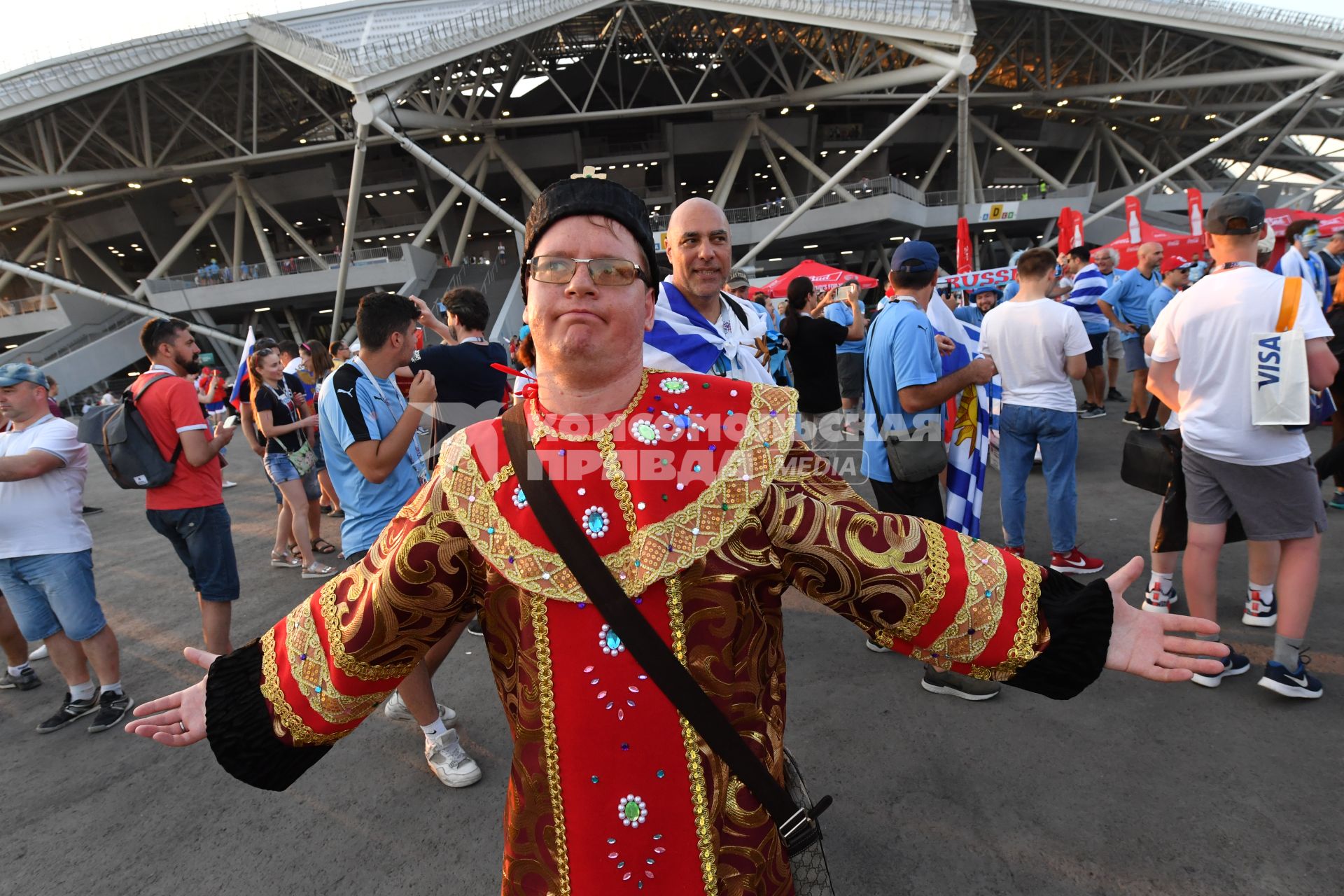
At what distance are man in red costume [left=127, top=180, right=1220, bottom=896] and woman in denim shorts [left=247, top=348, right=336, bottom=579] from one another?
4717 mm

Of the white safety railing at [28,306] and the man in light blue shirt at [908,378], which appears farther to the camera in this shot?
the white safety railing at [28,306]

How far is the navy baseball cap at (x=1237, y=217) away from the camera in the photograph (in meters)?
2.61

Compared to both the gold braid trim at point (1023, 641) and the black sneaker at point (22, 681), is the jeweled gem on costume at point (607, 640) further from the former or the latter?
the black sneaker at point (22, 681)

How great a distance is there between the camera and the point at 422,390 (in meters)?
2.62

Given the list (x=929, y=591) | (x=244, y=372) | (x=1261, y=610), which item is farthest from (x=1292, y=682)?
(x=244, y=372)

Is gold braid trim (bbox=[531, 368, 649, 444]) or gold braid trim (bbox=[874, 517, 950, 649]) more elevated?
gold braid trim (bbox=[531, 368, 649, 444])

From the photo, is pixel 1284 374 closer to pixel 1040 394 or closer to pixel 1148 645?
pixel 1040 394

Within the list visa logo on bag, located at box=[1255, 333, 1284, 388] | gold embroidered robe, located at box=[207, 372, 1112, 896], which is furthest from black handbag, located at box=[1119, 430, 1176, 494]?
gold embroidered robe, located at box=[207, 372, 1112, 896]

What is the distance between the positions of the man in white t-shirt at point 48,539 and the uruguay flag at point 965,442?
4665 millimetres

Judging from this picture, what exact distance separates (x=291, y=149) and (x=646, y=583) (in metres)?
34.0

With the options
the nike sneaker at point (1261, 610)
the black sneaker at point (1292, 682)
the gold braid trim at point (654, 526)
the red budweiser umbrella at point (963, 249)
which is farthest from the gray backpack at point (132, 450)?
the red budweiser umbrella at point (963, 249)

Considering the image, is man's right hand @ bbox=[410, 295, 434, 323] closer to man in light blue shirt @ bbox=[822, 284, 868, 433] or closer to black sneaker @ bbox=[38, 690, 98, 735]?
black sneaker @ bbox=[38, 690, 98, 735]

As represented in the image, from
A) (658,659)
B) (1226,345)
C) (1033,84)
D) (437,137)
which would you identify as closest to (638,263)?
(658,659)

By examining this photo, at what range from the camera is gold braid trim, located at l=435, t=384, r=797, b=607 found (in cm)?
104
